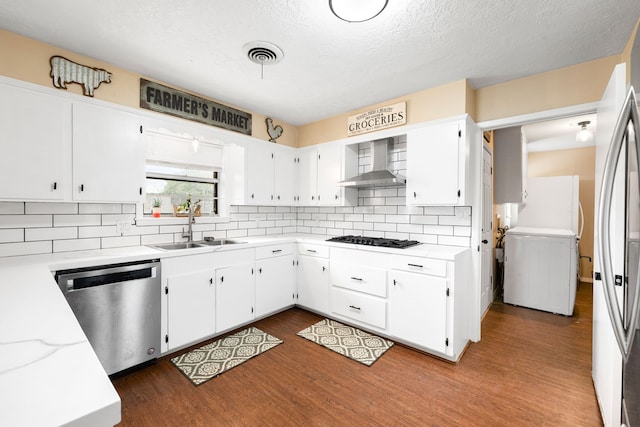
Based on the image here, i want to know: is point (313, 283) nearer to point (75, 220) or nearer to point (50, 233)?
point (75, 220)

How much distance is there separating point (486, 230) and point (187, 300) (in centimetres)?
327

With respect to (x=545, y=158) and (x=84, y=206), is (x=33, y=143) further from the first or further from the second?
(x=545, y=158)

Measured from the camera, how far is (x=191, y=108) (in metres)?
2.94

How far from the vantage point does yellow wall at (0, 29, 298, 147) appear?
1986 millimetres

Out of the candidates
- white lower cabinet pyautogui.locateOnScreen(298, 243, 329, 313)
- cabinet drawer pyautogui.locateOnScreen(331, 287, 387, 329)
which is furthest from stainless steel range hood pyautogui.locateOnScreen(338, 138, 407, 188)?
cabinet drawer pyautogui.locateOnScreen(331, 287, 387, 329)

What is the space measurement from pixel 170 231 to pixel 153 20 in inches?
73.3

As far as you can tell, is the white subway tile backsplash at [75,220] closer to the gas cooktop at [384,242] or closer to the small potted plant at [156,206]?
the small potted plant at [156,206]

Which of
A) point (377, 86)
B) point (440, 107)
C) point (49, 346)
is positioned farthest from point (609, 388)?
point (377, 86)

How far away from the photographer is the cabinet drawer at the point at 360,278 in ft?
9.12

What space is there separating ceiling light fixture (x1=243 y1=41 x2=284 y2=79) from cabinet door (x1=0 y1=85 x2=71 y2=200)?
142 cm

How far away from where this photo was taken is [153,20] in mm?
1839

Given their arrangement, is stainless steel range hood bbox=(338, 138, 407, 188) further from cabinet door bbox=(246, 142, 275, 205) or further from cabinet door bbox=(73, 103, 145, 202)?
cabinet door bbox=(73, 103, 145, 202)

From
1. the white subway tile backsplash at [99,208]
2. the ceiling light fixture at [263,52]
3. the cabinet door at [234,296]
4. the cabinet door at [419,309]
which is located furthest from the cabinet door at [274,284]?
the ceiling light fixture at [263,52]

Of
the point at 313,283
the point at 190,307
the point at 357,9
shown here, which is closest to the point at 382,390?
the point at 313,283
